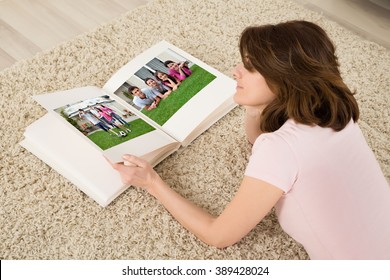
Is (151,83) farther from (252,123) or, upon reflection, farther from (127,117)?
(252,123)

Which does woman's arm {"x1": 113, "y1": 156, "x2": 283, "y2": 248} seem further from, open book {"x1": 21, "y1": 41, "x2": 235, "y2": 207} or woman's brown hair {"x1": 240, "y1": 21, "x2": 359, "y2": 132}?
woman's brown hair {"x1": 240, "y1": 21, "x2": 359, "y2": 132}

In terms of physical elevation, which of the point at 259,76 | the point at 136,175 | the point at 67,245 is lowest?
the point at 67,245

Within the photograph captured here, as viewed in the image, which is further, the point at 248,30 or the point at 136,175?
the point at 136,175

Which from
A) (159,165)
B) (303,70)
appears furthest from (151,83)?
(303,70)

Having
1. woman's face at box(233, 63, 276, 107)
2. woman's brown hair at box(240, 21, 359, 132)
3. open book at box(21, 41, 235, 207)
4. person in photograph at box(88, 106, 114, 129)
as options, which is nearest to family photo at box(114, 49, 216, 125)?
open book at box(21, 41, 235, 207)

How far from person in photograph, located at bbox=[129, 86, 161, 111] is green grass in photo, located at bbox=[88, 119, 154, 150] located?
61mm

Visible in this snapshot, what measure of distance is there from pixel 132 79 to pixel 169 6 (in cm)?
57

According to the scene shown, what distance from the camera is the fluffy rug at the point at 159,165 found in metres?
1.03

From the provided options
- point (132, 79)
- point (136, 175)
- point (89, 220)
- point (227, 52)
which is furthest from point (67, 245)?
point (227, 52)

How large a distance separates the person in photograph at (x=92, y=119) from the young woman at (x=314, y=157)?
430 mm

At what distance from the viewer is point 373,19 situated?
181 centimetres

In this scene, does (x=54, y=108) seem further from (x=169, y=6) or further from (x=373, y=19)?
(x=373, y=19)

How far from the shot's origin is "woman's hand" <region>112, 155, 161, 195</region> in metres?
1.04

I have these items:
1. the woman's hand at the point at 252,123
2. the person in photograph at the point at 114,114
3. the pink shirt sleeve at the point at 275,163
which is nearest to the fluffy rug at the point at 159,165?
the woman's hand at the point at 252,123
